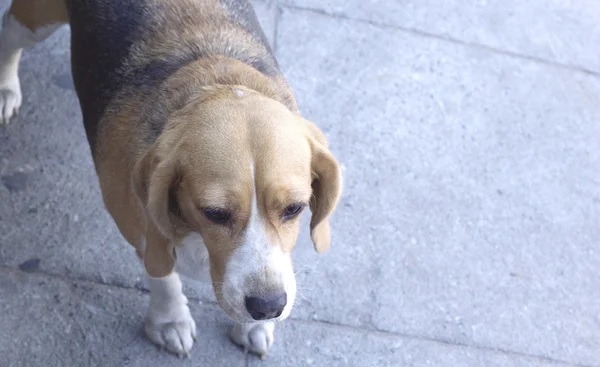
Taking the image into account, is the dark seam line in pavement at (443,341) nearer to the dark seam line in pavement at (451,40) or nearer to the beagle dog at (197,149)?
the beagle dog at (197,149)

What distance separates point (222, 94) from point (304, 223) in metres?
1.56

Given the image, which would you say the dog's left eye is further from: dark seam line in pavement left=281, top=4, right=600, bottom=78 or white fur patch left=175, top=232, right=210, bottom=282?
dark seam line in pavement left=281, top=4, right=600, bottom=78

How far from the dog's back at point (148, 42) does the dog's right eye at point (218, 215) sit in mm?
810

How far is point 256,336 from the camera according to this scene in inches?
148

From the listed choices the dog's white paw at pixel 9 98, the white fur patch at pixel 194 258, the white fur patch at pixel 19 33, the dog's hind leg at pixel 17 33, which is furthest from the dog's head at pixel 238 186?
the dog's white paw at pixel 9 98

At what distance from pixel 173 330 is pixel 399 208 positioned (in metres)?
1.63

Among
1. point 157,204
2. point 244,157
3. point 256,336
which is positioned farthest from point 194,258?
point 256,336

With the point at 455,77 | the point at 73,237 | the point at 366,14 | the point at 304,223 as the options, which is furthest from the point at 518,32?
the point at 73,237

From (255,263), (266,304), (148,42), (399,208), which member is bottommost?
(399,208)

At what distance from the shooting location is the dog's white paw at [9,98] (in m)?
4.32

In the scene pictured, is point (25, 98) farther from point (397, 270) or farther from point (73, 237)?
point (397, 270)

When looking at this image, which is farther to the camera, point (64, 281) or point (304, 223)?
point (304, 223)

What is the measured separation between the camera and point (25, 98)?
4500 mm

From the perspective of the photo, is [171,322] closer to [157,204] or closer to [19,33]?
[157,204]
